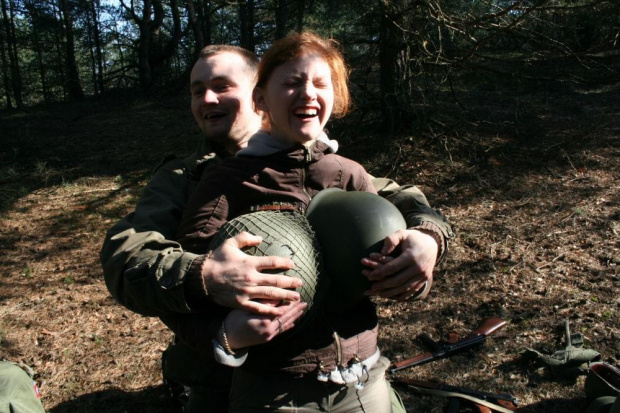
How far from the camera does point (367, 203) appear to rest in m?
2.03

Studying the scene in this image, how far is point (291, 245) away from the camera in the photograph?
1882mm

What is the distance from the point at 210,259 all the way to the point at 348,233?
54 cm

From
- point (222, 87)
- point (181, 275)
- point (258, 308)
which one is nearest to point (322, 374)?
point (258, 308)

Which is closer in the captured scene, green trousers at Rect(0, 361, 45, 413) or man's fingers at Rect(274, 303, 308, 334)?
man's fingers at Rect(274, 303, 308, 334)

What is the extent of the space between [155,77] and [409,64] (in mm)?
12126

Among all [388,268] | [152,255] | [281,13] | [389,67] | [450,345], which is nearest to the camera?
[388,268]

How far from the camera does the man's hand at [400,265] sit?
188 cm

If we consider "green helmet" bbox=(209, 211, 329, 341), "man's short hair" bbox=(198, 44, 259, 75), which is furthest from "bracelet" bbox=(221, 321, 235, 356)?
"man's short hair" bbox=(198, 44, 259, 75)

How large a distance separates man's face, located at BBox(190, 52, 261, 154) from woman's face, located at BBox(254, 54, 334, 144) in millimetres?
670

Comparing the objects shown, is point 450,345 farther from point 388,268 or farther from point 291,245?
point 291,245

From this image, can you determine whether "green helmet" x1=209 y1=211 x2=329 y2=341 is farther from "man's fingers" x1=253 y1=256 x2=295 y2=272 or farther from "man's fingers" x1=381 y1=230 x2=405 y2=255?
"man's fingers" x1=381 y1=230 x2=405 y2=255

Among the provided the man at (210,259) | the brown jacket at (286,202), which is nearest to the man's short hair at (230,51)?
the man at (210,259)

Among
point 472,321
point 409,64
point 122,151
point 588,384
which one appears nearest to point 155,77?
point 122,151

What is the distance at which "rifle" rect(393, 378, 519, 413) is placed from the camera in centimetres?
309
